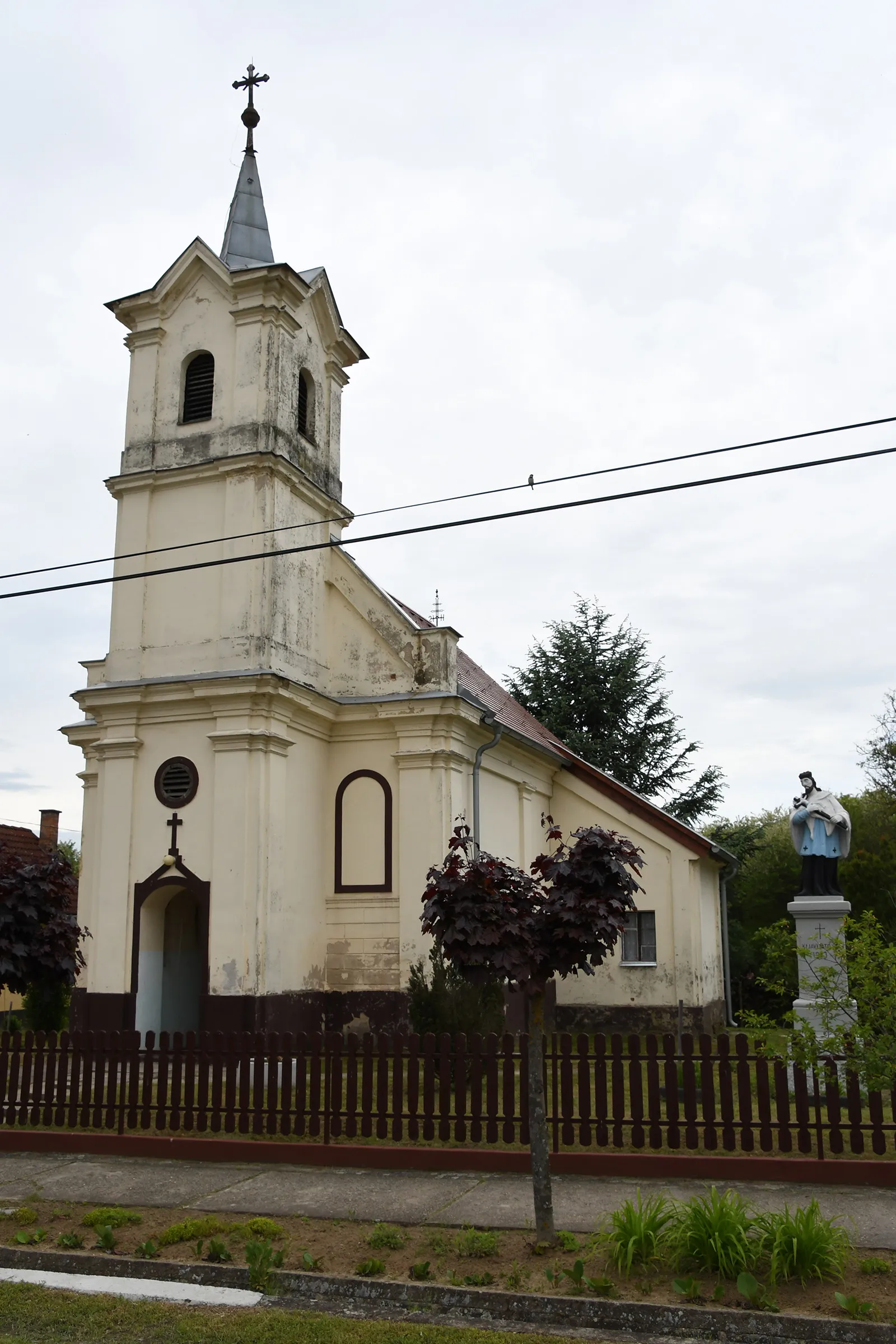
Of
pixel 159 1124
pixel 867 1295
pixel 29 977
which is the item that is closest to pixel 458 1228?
pixel 867 1295

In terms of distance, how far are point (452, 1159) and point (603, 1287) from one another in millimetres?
3827

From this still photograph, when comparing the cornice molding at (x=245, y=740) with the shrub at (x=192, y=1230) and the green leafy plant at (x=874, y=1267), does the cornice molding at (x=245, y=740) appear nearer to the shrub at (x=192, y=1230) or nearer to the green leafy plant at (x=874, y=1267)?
the shrub at (x=192, y=1230)

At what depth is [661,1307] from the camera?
20.8 ft

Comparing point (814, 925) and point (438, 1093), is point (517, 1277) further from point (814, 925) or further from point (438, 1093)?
point (814, 925)

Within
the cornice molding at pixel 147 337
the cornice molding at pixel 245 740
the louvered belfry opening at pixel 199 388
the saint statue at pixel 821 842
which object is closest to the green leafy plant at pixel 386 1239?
the saint statue at pixel 821 842

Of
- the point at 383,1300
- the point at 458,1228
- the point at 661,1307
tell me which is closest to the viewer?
the point at 661,1307

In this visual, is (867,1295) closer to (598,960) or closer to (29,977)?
(598,960)

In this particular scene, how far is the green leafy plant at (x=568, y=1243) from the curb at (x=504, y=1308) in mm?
927

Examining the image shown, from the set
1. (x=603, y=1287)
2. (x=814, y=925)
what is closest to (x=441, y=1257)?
(x=603, y=1287)

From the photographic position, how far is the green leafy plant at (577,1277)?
22.0ft

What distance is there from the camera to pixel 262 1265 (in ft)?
23.5

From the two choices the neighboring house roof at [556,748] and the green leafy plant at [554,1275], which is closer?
the green leafy plant at [554,1275]

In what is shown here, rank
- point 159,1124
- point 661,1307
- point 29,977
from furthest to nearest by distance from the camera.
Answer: point 29,977, point 159,1124, point 661,1307

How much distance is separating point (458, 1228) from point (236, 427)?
14179 mm
